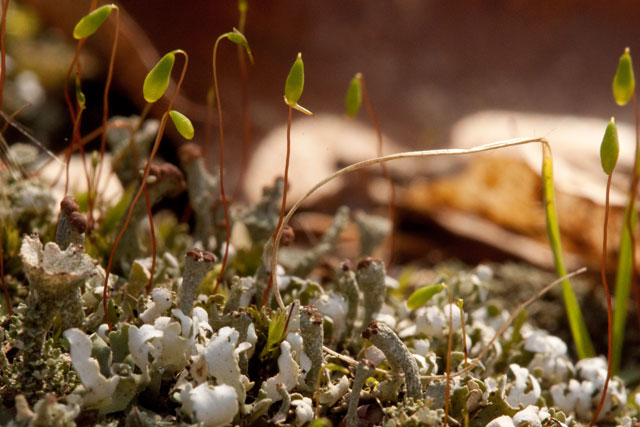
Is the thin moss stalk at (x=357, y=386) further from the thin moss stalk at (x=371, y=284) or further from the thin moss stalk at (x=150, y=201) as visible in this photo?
the thin moss stalk at (x=150, y=201)

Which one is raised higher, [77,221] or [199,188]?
[199,188]

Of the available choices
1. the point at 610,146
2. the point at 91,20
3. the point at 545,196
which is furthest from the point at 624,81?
the point at 91,20

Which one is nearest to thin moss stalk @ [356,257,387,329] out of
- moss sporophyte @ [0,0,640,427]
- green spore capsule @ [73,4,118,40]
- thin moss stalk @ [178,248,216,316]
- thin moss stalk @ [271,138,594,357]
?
moss sporophyte @ [0,0,640,427]

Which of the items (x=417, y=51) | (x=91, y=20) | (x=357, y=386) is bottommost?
(x=357, y=386)

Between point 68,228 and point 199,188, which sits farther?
point 199,188

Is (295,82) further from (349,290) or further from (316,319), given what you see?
(349,290)

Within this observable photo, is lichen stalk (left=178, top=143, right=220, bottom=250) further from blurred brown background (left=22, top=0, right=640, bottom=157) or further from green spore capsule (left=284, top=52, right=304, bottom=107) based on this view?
blurred brown background (left=22, top=0, right=640, bottom=157)
